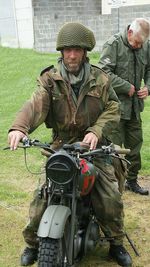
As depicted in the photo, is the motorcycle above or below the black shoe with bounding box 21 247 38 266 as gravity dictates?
above

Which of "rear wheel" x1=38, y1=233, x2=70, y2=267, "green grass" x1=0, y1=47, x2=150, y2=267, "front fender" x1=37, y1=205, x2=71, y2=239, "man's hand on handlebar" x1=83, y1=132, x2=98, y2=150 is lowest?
"green grass" x1=0, y1=47, x2=150, y2=267

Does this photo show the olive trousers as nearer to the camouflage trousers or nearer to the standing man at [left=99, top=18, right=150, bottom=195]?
the standing man at [left=99, top=18, right=150, bottom=195]

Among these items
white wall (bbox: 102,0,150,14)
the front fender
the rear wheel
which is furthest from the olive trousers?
white wall (bbox: 102,0,150,14)

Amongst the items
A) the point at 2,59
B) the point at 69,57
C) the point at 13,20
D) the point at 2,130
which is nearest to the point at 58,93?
the point at 69,57

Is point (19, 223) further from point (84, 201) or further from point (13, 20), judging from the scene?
point (13, 20)

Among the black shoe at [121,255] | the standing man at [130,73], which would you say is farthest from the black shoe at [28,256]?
the standing man at [130,73]

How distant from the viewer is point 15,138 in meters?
3.19

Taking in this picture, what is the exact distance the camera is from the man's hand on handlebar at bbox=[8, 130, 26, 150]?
3147 mm

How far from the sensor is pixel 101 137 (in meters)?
3.68

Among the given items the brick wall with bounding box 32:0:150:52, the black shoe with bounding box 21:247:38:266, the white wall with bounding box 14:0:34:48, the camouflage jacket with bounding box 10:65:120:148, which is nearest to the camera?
the camouflage jacket with bounding box 10:65:120:148

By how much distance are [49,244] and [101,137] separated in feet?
3.10

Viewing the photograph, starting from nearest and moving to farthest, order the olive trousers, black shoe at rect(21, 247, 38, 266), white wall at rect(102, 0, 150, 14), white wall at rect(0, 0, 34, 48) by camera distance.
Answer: black shoe at rect(21, 247, 38, 266) < the olive trousers < white wall at rect(102, 0, 150, 14) < white wall at rect(0, 0, 34, 48)

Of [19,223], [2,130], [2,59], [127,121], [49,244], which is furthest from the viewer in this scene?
[2,59]

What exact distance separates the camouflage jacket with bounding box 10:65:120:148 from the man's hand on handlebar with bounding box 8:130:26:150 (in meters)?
0.33
